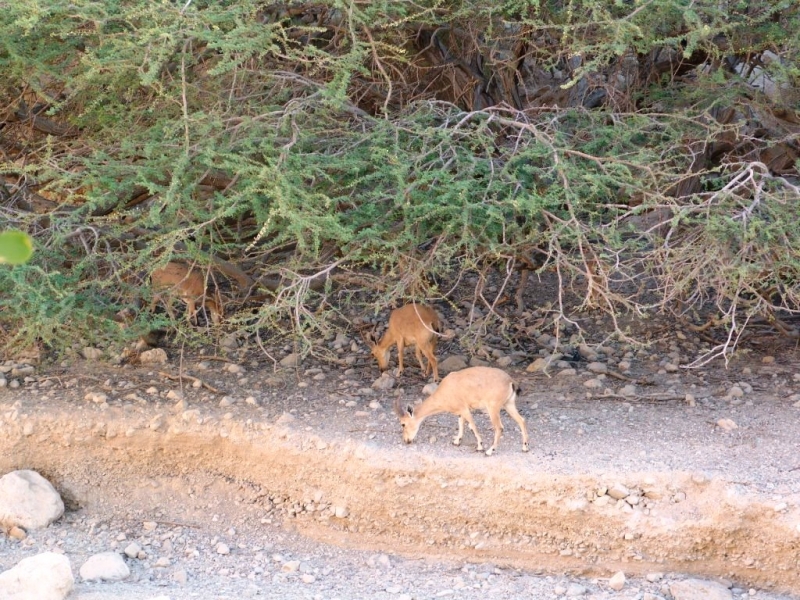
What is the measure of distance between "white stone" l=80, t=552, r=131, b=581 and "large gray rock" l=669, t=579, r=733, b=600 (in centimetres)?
350

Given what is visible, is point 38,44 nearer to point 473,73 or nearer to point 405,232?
point 405,232

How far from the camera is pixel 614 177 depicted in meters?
6.25

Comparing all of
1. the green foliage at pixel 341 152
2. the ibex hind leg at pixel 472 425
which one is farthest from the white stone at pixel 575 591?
the green foliage at pixel 341 152

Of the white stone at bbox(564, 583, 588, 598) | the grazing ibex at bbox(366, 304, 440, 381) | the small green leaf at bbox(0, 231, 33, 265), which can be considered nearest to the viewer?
Result: the small green leaf at bbox(0, 231, 33, 265)

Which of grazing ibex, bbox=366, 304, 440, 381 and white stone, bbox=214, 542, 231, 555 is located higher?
grazing ibex, bbox=366, 304, 440, 381

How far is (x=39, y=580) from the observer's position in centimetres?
513

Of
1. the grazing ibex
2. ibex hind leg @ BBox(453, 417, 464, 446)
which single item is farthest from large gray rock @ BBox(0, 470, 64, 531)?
ibex hind leg @ BBox(453, 417, 464, 446)

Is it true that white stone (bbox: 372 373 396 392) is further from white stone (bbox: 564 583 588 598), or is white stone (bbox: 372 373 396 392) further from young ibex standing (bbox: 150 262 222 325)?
white stone (bbox: 564 583 588 598)

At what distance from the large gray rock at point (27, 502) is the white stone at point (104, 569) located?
0.91 metres

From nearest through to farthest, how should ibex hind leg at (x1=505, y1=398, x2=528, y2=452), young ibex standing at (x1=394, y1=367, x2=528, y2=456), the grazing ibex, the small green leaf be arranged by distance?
the small green leaf < young ibex standing at (x1=394, y1=367, x2=528, y2=456) < ibex hind leg at (x1=505, y1=398, x2=528, y2=452) < the grazing ibex

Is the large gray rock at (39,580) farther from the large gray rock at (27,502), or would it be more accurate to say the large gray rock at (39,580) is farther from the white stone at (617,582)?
the white stone at (617,582)

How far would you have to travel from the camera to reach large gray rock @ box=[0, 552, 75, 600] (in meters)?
5.11

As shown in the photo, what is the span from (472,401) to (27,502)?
3.38 meters

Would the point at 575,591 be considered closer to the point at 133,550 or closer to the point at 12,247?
the point at 133,550
